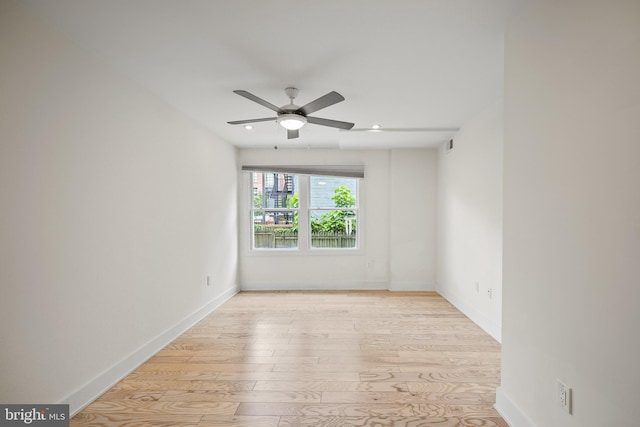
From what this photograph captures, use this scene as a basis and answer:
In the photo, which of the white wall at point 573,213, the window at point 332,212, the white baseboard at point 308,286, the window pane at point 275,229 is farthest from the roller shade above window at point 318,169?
the white wall at point 573,213

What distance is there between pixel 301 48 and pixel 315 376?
2.34 meters

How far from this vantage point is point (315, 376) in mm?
2398

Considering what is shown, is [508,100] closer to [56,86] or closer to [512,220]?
[512,220]

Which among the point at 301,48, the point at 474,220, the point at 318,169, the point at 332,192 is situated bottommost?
the point at 474,220

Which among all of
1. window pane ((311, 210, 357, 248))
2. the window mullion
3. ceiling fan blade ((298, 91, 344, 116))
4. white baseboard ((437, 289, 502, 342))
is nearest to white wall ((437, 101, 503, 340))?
white baseboard ((437, 289, 502, 342))

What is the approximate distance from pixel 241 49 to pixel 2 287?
1879 mm

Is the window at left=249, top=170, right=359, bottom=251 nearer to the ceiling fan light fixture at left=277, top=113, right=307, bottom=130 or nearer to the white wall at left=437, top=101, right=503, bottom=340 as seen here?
the white wall at left=437, top=101, right=503, bottom=340

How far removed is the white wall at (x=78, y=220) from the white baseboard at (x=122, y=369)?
11mm

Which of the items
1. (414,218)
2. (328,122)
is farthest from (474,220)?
(328,122)

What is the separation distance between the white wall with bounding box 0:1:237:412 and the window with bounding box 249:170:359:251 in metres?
2.08

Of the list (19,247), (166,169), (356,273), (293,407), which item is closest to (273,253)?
(356,273)

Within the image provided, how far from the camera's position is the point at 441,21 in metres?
1.83

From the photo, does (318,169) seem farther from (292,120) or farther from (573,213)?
(573,213)

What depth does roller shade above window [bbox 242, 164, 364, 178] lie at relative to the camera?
17.0ft
